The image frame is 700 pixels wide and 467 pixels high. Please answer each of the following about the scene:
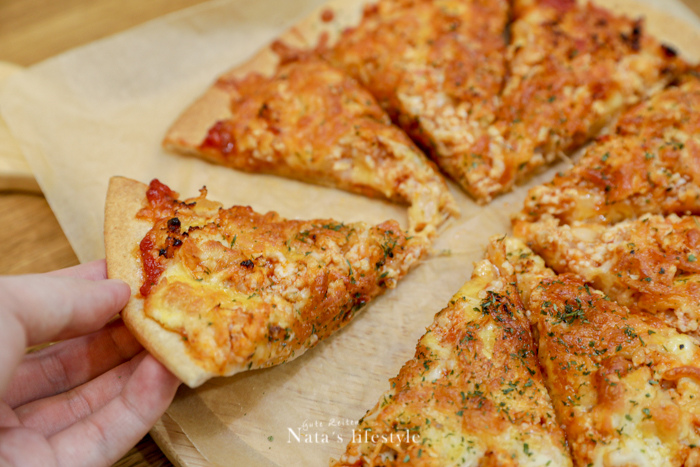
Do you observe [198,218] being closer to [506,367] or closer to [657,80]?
[506,367]

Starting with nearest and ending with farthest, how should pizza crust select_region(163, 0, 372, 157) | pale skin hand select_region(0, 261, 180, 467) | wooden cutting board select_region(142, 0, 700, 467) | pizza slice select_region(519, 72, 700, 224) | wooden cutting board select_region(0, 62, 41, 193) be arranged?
pale skin hand select_region(0, 261, 180, 467)
wooden cutting board select_region(142, 0, 700, 467)
pizza slice select_region(519, 72, 700, 224)
wooden cutting board select_region(0, 62, 41, 193)
pizza crust select_region(163, 0, 372, 157)

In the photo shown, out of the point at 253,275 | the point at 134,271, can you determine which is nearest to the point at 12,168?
the point at 134,271

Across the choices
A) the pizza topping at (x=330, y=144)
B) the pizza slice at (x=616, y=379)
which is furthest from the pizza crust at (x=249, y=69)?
the pizza slice at (x=616, y=379)

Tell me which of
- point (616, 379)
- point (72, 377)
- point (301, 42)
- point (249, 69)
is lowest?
point (72, 377)

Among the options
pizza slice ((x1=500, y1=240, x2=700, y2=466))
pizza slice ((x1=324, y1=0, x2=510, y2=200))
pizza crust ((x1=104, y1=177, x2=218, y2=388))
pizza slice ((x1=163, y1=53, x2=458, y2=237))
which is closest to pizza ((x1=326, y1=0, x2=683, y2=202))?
pizza slice ((x1=324, y1=0, x2=510, y2=200))

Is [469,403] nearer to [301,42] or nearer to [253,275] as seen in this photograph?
[253,275]

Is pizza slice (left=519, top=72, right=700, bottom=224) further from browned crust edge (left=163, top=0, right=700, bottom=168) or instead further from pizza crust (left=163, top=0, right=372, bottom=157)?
pizza crust (left=163, top=0, right=372, bottom=157)
